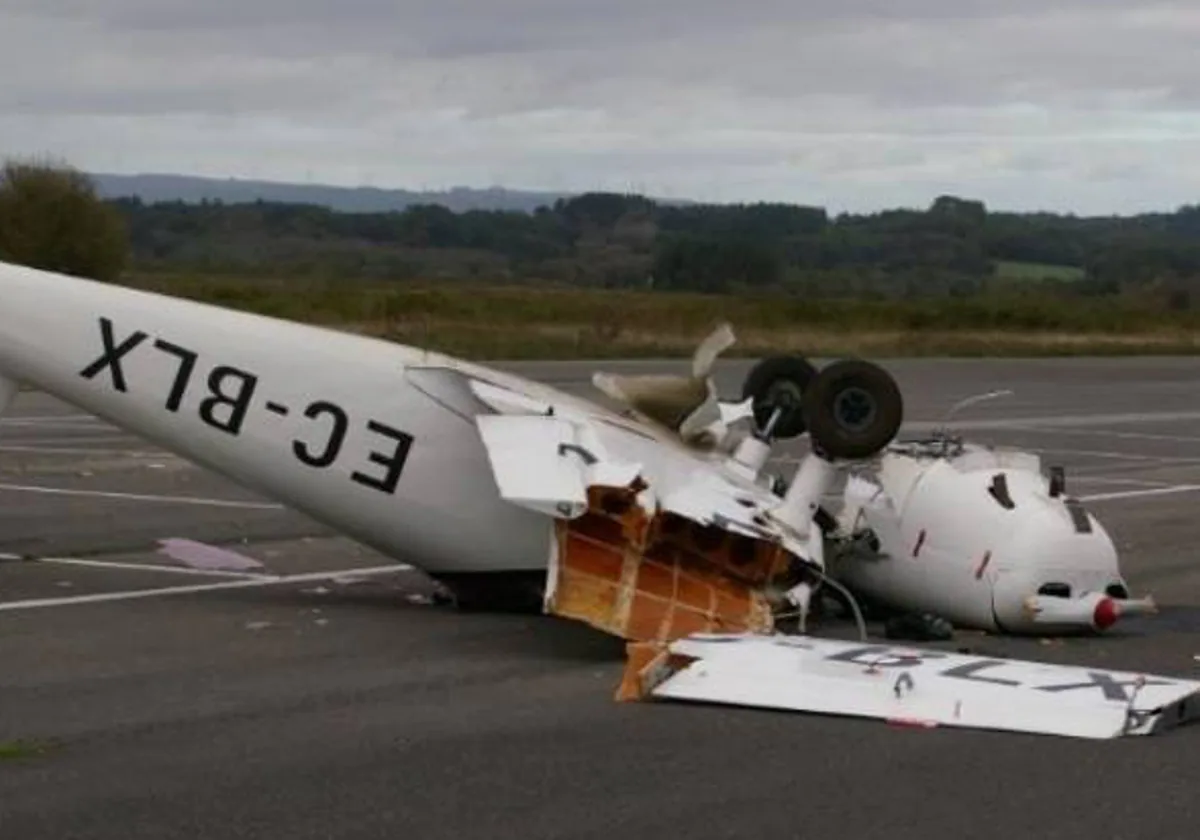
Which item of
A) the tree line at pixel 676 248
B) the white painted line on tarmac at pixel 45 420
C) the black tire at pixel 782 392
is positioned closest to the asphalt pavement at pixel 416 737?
the black tire at pixel 782 392

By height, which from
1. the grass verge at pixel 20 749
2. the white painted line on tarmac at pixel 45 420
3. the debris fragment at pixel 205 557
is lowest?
the white painted line on tarmac at pixel 45 420

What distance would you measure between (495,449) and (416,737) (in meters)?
2.60

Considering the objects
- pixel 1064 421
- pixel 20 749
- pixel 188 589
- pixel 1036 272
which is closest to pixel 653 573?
pixel 188 589

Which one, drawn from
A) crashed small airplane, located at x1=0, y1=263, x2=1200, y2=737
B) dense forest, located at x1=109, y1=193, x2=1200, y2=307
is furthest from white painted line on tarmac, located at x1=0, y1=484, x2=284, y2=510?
dense forest, located at x1=109, y1=193, x2=1200, y2=307

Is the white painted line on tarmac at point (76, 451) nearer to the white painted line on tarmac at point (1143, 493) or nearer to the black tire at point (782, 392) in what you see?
the white painted line on tarmac at point (1143, 493)

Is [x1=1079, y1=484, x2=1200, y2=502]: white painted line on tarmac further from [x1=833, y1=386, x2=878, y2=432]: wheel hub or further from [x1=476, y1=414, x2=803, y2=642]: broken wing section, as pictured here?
[x1=476, y1=414, x2=803, y2=642]: broken wing section

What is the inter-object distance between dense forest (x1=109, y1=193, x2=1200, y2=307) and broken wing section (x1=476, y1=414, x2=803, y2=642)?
287 feet

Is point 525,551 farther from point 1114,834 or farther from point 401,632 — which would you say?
point 1114,834

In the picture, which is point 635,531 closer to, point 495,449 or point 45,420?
point 495,449

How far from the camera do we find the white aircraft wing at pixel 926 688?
30.7 ft

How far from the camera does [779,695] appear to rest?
972cm

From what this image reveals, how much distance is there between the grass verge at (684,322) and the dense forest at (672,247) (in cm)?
2418

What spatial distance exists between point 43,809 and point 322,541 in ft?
25.7

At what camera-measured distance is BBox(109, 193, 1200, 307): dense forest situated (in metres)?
108
